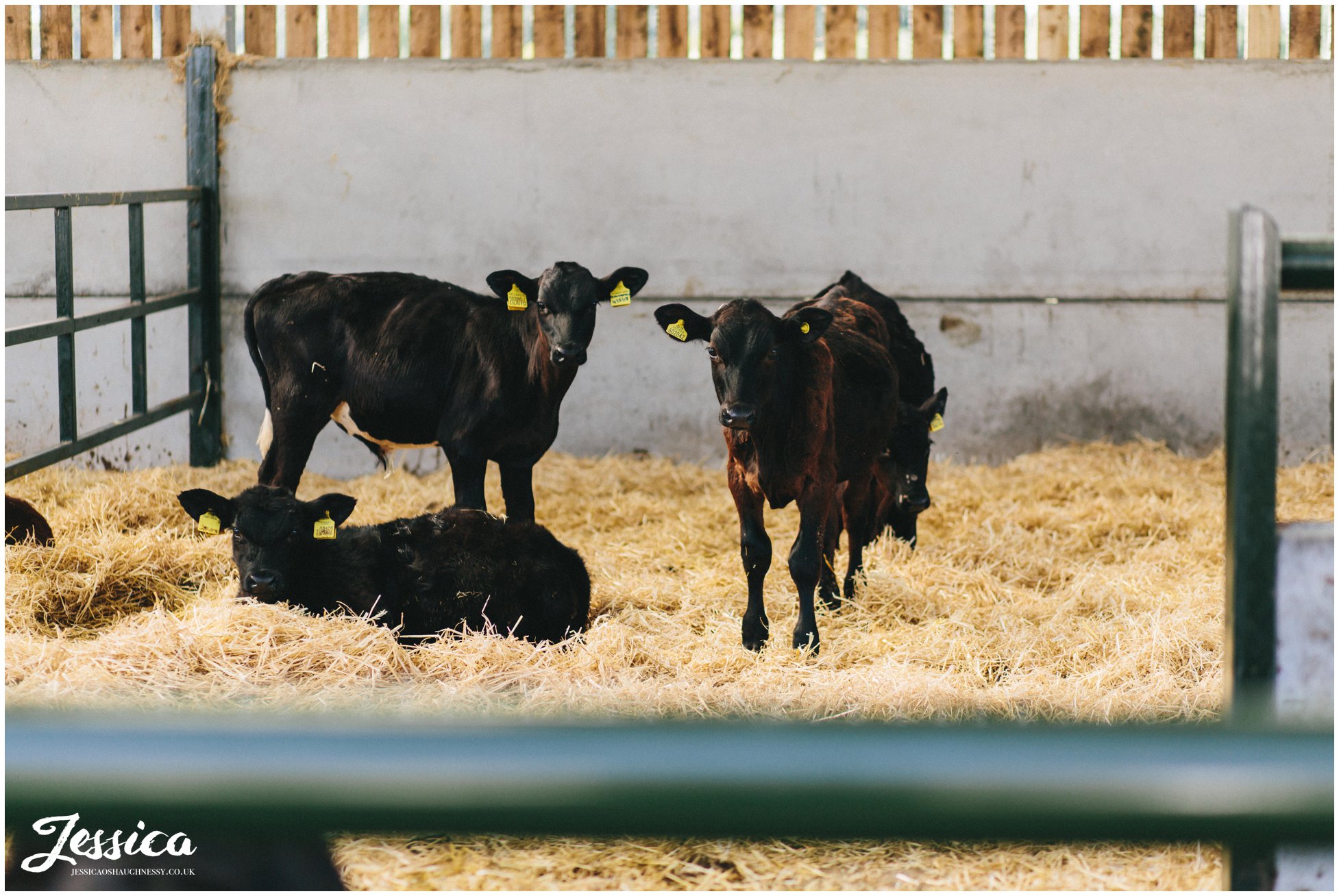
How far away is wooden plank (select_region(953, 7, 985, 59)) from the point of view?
9.47 meters

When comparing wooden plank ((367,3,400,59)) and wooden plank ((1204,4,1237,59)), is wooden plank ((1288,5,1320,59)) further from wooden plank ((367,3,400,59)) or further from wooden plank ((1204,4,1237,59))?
wooden plank ((367,3,400,59))

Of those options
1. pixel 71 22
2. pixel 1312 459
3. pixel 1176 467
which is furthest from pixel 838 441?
pixel 71 22

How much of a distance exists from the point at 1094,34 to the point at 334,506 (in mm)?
6556

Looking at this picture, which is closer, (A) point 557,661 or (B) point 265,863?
(B) point 265,863

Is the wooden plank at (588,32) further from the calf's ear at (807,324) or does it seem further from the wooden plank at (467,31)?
the calf's ear at (807,324)

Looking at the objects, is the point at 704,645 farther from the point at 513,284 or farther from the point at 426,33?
the point at 426,33

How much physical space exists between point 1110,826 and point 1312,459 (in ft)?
31.7

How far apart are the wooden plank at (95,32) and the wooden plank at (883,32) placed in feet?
17.1

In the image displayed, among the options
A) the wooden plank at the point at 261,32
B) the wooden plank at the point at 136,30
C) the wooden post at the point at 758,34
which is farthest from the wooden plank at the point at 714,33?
the wooden plank at the point at 136,30

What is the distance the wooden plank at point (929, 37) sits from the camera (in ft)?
31.1

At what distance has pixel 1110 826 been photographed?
62cm

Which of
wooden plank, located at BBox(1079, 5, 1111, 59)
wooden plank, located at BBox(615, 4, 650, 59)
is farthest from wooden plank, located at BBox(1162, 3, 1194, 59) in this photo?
wooden plank, located at BBox(615, 4, 650, 59)

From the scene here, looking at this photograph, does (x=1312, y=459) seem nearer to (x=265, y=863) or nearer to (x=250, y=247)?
(x=250, y=247)

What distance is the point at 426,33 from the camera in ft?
31.3
